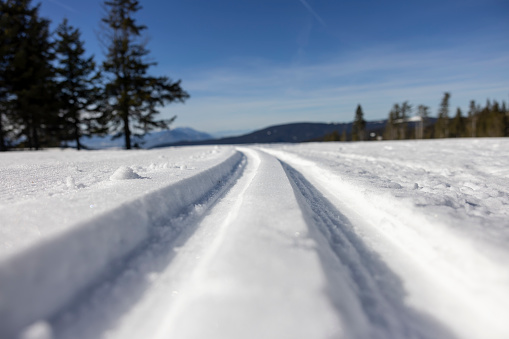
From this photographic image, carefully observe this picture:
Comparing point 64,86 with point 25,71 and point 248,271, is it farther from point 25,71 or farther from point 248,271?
point 248,271

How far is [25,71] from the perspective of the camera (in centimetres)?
1394

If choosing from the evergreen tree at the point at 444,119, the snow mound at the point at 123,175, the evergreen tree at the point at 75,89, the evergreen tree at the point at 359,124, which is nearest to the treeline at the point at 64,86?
the evergreen tree at the point at 75,89

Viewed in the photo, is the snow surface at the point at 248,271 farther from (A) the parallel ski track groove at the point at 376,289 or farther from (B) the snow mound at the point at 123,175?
(B) the snow mound at the point at 123,175

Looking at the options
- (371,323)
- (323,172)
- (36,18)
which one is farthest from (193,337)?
(36,18)

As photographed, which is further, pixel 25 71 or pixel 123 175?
pixel 25 71

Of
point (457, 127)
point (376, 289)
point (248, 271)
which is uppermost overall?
point (457, 127)

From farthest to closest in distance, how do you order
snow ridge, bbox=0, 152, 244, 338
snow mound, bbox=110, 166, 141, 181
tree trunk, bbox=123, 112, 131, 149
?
tree trunk, bbox=123, 112, 131, 149 < snow mound, bbox=110, 166, 141, 181 < snow ridge, bbox=0, 152, 244, 338

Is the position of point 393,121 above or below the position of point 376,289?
above

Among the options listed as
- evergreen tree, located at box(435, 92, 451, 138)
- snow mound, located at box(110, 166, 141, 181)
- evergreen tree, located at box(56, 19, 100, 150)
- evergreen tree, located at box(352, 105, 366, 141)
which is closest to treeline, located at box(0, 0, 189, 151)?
evergreen tree, located at box(56, 19, 100, 150)

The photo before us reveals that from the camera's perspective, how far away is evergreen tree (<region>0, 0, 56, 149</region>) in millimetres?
13312

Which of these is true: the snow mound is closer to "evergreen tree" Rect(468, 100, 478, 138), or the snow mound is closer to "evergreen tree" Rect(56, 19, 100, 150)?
"evergreen tree" Rect(56, 19, 100, 150)

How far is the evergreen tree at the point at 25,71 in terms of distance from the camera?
13312 millimetres

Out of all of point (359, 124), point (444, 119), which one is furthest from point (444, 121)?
point (359, 124)

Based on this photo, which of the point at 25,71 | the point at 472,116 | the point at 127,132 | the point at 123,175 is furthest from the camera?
the point at 472,116
